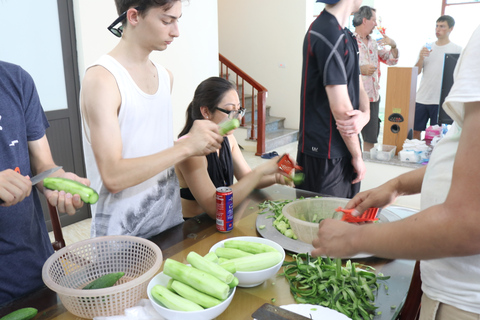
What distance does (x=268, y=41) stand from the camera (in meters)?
7.88

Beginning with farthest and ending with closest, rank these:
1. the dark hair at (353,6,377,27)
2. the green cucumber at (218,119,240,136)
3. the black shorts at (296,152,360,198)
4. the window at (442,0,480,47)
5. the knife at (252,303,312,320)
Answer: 1. the window at (442,0,480,47)
2. the dark hair at (353,6,377,27)
3. the black shorts at (296,152,360,198)
4. the green cucumber at (218,119,240,136)
5. the knife at (252,303,312,320)

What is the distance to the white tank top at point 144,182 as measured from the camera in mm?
1475

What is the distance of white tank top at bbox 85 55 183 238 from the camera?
1.47 m

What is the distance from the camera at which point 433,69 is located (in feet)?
17.6

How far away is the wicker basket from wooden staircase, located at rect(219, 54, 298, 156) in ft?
17.1

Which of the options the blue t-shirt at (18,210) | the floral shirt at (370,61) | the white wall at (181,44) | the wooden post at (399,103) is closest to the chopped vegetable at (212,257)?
the blue t-shirt at (18,210)

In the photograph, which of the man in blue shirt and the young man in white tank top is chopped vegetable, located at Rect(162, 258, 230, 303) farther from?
the young man in white tank top

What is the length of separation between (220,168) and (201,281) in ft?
3.83

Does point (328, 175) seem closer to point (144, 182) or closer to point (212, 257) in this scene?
point (144, 182)

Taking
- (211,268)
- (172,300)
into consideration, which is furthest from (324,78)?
(172,300)

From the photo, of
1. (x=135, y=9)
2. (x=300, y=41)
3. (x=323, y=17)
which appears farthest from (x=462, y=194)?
(x=300, y=41)

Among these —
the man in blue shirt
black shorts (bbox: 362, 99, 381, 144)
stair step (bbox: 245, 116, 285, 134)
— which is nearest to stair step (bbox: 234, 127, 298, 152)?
stair step (bbox: 245, 116, 285, 134)

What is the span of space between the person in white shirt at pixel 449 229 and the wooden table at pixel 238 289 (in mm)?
224

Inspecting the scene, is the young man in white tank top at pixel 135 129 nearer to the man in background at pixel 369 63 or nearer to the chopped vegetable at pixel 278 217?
the chopped vegetable at pixel 278 217
